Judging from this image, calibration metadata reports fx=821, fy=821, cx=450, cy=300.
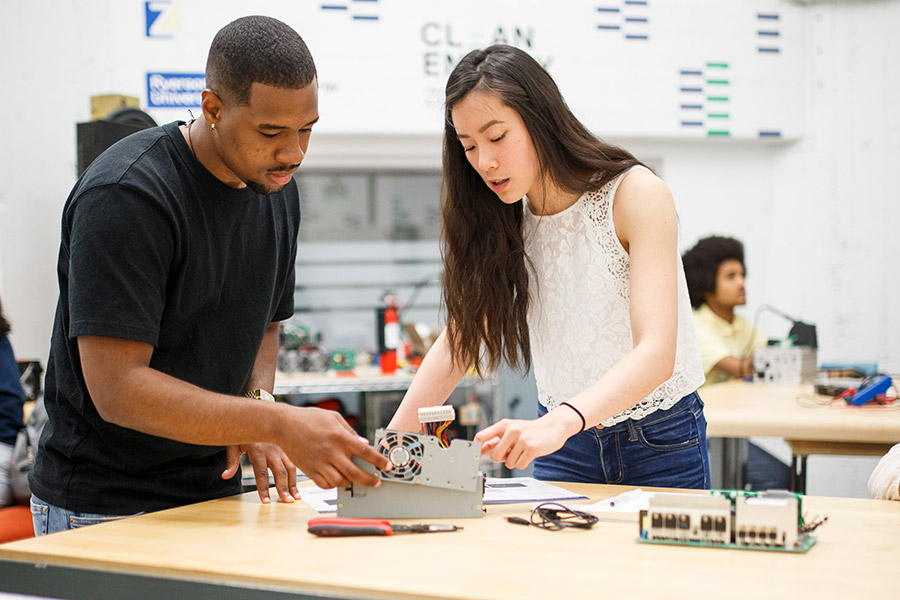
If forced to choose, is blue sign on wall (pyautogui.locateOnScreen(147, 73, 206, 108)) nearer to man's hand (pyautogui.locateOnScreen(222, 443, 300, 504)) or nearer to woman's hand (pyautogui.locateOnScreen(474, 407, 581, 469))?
man's hand (pyautogui.locateOnScreen(222, 443, 300, 504))

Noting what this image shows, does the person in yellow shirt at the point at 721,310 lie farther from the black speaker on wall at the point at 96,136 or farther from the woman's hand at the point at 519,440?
the woman's hand at the point at 519,440

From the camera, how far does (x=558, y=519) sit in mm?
1209

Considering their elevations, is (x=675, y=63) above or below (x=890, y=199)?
above

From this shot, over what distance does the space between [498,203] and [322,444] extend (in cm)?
70

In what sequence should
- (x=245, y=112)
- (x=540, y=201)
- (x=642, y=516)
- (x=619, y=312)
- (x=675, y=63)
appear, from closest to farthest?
1. (x=642, y=516)
2. (x=245, y=112)
3. (x=619, y=312)
4. (x=540, y=201)
5. (x=675, y=63)

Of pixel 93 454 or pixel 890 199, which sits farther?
pixel 890 199

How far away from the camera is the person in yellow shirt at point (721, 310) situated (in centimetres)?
378

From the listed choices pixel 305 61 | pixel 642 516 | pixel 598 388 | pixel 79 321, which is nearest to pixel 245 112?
pixel 305 61

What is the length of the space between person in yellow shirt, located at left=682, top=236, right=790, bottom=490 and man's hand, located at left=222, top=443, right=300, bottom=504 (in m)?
2.74

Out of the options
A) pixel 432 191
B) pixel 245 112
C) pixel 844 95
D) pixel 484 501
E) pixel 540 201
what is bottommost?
pixel 484 501

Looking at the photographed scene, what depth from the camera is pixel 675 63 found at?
14.7 feet

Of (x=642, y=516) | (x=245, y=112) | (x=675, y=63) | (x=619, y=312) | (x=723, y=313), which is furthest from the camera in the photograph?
(x=675, y=63)

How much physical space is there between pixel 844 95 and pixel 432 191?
2.37m

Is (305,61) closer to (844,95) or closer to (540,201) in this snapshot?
(540,201)
